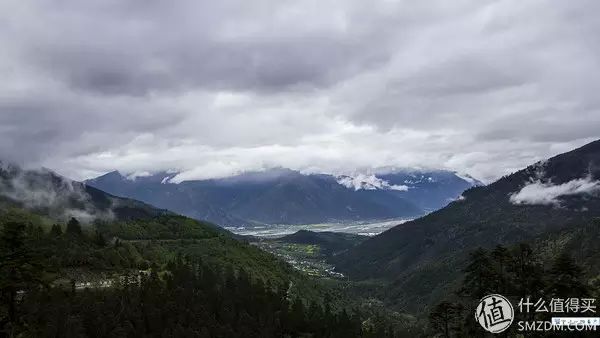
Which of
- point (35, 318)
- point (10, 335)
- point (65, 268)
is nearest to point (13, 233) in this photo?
point (10, 335)

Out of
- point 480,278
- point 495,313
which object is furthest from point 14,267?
point 480,278

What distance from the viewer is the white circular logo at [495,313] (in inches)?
3396

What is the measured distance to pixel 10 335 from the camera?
76.4 metres

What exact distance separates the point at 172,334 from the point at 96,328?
17267mm

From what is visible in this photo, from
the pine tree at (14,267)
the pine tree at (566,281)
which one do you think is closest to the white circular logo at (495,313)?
the pine tree at (566,281)

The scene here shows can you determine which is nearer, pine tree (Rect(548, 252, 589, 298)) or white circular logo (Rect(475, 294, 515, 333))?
pine tree (Rect(548, 252, 589, 298))

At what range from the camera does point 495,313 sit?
88250 millimetres

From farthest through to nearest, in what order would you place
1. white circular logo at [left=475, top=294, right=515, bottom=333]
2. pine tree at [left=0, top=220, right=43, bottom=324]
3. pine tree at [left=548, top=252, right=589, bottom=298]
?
white circular logo at [left=475, top=294, right=515, bottom=333] < pine tree at [left=548, top=252, right=589, bottom=298] < pine tree at [left=0, top=220, right=43, bottom=324]

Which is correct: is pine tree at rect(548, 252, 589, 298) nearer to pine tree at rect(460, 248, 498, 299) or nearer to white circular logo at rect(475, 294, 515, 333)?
white circular logo at rect(475, 294, 515, 333)

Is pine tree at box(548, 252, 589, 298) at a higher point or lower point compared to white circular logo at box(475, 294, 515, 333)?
higher

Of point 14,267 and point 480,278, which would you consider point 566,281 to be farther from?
point 14,267

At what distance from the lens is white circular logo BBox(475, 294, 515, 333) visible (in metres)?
86.2

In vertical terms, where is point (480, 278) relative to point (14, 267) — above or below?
below

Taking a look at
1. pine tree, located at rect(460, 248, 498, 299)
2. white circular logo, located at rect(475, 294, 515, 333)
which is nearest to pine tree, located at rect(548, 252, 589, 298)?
white circular logo, located at rect(475, 294, 515, 333)
